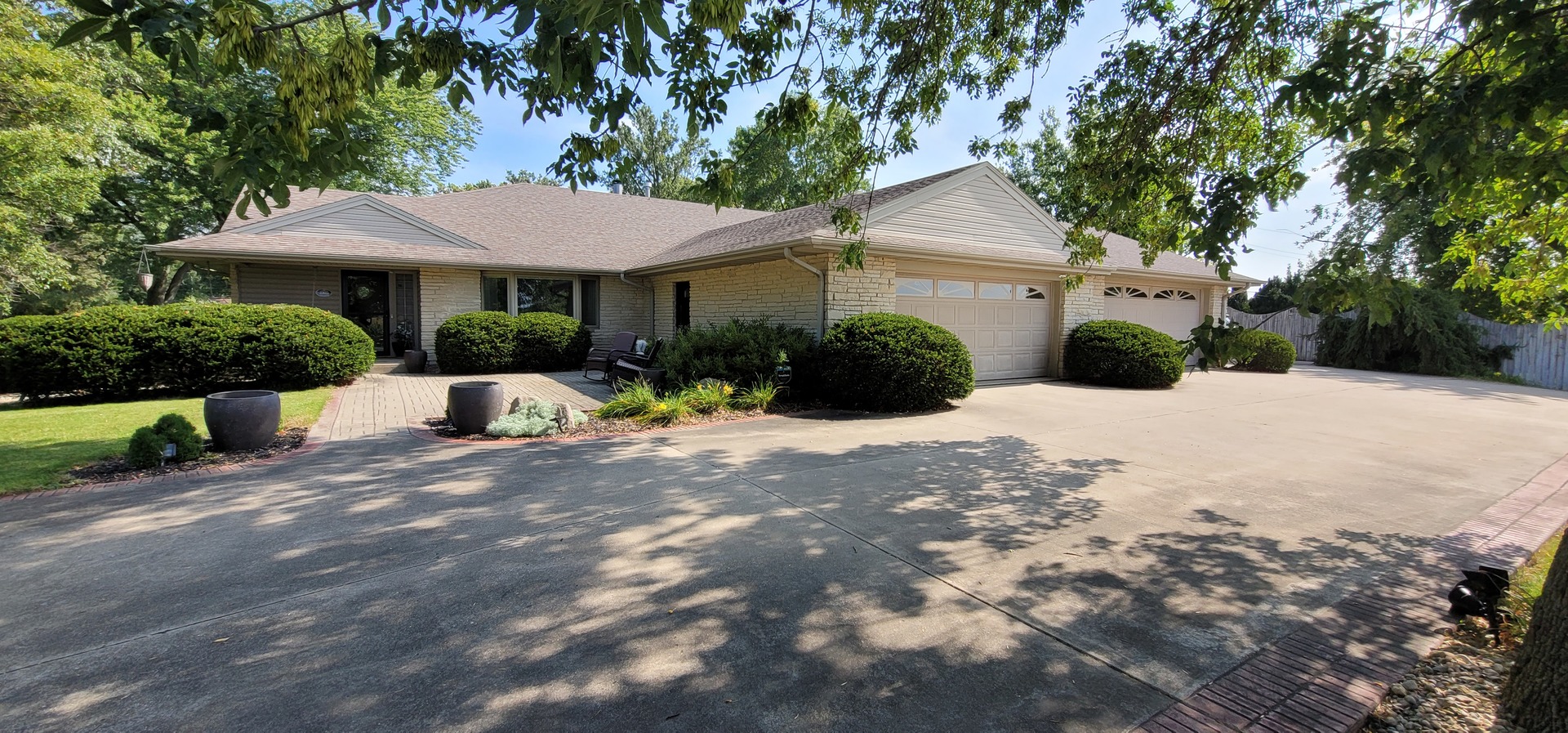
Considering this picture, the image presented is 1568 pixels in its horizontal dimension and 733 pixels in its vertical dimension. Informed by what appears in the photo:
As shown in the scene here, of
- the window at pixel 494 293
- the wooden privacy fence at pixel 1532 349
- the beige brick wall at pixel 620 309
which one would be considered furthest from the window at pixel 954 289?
the window at pixel 494 293

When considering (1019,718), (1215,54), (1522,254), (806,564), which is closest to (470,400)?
(806,564)

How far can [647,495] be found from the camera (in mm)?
→ 5227

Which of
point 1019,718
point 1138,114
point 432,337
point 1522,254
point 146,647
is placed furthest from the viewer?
point 432,337

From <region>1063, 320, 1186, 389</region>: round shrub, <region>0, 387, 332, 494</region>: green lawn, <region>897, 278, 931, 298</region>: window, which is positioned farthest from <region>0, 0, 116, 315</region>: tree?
<region>1063, 320, 1186, 389</region>: round shrub

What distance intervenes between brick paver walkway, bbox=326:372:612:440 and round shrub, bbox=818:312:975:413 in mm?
3892

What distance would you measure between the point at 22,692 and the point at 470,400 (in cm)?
512

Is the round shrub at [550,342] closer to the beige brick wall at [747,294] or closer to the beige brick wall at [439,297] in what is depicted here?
the beige brick wall at [439,297]

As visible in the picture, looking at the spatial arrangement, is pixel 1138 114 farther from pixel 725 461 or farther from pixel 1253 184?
pixel 725 461

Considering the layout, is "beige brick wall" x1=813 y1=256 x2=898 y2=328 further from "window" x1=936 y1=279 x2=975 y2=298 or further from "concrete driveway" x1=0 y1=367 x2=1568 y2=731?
"concrete driveway" x1=0 y1=367 x2=1568 y2=731

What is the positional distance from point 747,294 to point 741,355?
3.34 metres

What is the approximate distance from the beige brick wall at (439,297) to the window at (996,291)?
473 inches

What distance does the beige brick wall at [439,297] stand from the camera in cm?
1488

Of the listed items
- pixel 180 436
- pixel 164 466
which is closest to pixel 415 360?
pixel 180 436

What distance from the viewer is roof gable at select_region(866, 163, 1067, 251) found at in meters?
11.6
